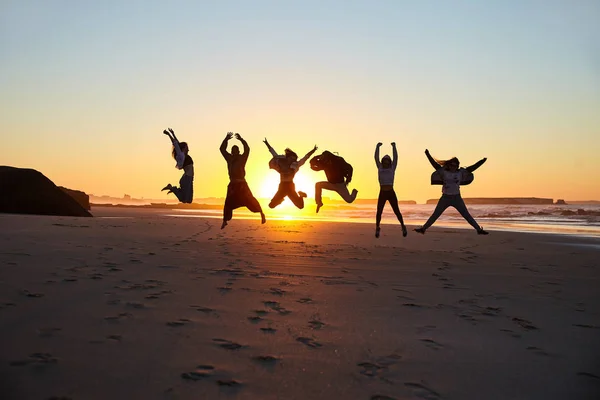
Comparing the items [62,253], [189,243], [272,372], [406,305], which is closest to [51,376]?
[272,372]

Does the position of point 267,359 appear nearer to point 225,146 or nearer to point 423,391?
point 423,391

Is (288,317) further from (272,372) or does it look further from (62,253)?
(62,253)

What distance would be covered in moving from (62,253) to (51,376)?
6023mm

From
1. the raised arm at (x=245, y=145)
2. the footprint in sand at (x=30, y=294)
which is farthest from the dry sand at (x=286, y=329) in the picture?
the raised arm at (x=245, y=145)

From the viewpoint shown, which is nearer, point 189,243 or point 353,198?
point 189,243

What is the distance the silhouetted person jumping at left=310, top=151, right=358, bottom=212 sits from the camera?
40.9ft

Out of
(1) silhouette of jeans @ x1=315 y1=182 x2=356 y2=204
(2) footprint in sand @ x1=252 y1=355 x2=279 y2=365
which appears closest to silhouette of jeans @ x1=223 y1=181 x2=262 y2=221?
(1) silhouette of jeans @ x1=315 y1=182 x2=356 y2=204

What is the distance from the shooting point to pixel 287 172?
12281 millimetres

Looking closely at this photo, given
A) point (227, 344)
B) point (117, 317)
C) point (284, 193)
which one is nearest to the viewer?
point (227, 344)

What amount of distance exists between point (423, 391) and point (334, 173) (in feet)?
31.2

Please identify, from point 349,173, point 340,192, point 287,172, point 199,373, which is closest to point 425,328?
point 199,373

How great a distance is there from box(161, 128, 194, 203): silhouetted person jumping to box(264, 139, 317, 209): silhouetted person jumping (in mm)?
2229

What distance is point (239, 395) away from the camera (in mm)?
3262

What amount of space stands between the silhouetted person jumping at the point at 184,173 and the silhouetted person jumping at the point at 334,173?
3.29 metres
